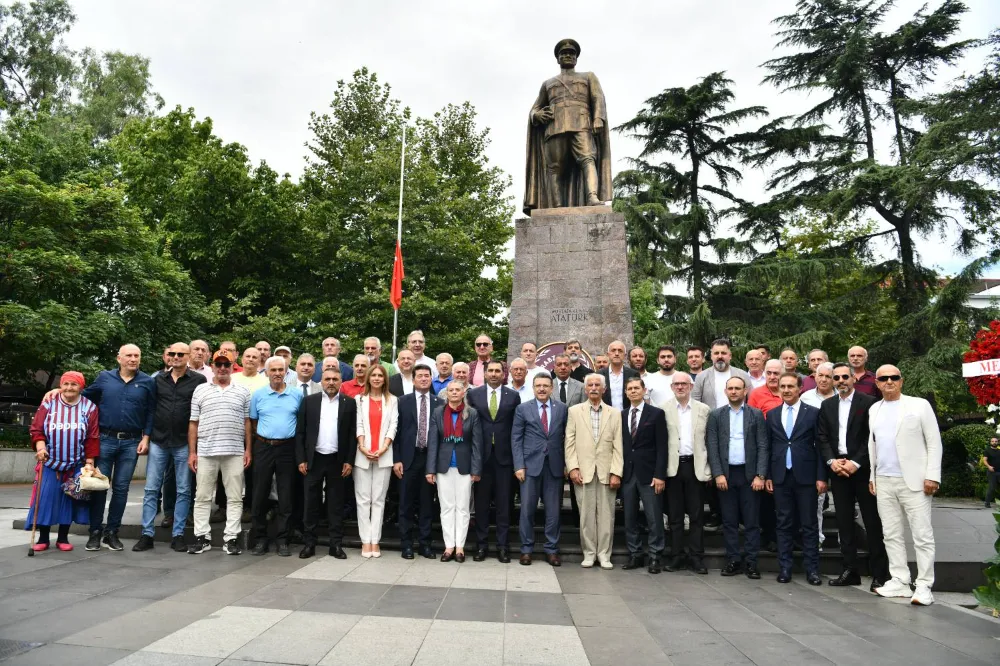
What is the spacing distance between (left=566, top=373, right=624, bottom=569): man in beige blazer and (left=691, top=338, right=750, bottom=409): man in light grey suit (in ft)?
4.77

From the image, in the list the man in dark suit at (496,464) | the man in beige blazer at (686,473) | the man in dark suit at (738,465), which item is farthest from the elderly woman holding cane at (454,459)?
the man in dark suit at (738,465)

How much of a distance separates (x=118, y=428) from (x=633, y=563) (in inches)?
203

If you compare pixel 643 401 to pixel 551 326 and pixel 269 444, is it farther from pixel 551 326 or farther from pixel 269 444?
pixel 269 444

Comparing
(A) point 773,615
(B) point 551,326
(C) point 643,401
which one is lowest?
(A) point 773,615

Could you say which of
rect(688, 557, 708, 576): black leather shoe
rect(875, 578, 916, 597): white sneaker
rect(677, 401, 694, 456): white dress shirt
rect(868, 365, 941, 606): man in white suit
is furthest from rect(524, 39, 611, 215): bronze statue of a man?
rect(875, 578, 916, 597): white sneaker

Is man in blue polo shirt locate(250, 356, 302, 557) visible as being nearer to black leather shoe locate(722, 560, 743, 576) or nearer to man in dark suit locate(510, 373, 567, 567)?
man in dark suit locate(510, 373, 567, 567)

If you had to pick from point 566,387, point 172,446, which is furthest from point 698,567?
point 172,446

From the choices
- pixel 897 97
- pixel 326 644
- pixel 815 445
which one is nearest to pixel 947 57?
pixel 897 97

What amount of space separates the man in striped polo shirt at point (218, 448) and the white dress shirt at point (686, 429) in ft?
14.1

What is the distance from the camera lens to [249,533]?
6480 millimetres

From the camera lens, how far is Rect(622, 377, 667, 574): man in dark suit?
614 cm

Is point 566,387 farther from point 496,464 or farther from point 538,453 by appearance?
point 496,464

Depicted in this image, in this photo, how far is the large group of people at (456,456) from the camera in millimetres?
6082

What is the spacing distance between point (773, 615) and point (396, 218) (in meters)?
15.7
